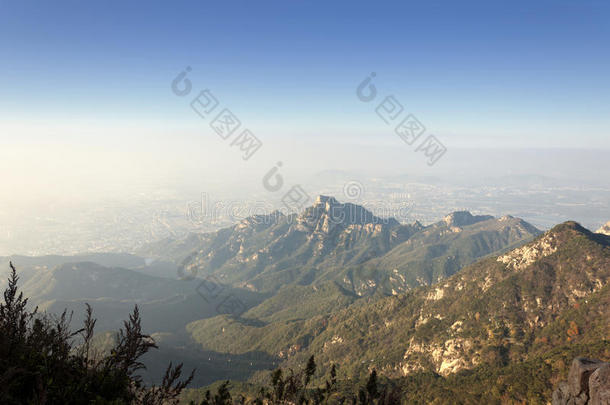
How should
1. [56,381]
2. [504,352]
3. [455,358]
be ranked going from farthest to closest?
[455,358], [504,352], [56,381]

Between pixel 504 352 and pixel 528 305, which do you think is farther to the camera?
pixel 528 305

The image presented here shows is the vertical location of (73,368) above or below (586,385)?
above

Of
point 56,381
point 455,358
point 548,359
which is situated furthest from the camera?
point 455,358

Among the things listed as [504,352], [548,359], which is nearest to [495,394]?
[548,359]

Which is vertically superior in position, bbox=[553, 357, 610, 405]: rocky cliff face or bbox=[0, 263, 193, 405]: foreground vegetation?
bbox=[0, 263, 193, 405]: foreground vegetation

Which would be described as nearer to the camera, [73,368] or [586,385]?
[73,368]

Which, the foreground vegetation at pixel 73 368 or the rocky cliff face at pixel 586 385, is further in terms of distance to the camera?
the rocky cliff face at pixel 586 385

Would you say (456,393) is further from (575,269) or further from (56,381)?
(56,381)

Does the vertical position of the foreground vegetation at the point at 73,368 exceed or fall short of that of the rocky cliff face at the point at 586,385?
it exceeds it
